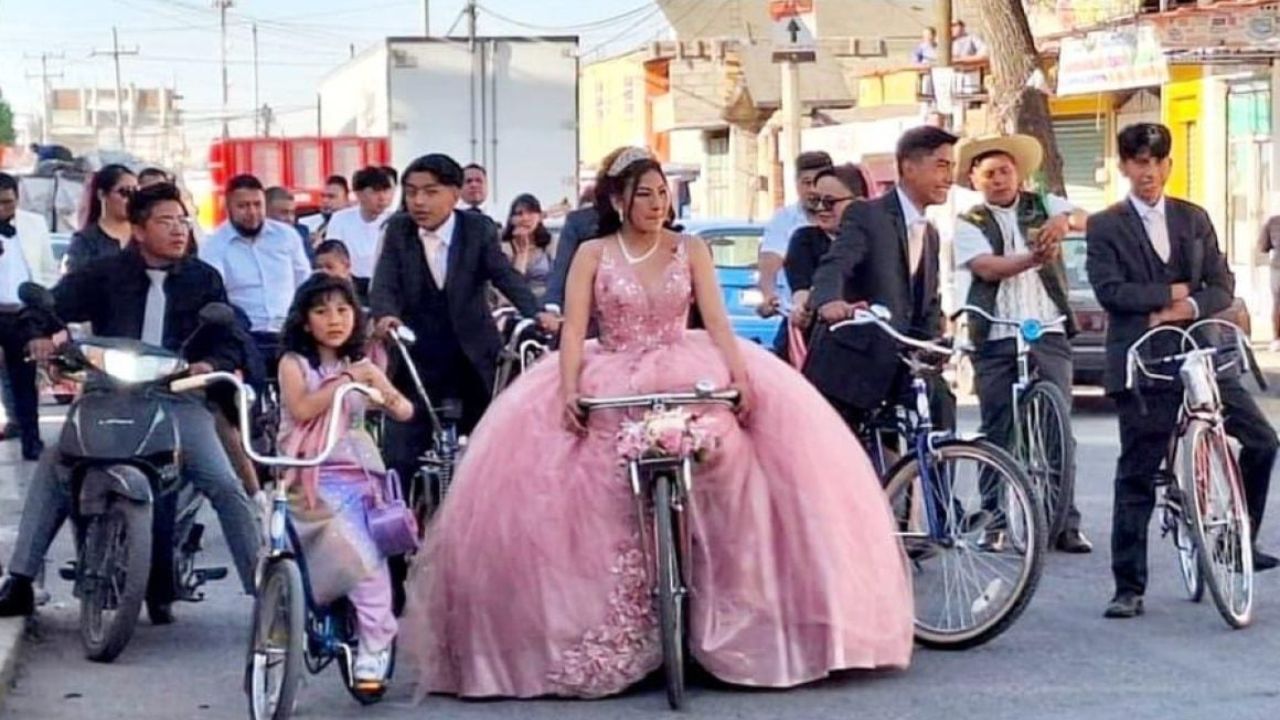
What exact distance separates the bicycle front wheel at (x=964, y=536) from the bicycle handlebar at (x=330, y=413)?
7.54ft

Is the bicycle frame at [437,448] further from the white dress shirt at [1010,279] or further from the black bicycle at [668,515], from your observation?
the white dress shirt at [1010,279]

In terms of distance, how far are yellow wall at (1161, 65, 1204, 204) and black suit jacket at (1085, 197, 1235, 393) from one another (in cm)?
2536

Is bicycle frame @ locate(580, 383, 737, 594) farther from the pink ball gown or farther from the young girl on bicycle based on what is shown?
the young girl on bicycle

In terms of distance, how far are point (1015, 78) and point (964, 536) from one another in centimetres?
1801

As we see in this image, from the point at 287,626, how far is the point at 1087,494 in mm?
7804

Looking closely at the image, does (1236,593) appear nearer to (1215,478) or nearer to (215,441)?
(1215,478)

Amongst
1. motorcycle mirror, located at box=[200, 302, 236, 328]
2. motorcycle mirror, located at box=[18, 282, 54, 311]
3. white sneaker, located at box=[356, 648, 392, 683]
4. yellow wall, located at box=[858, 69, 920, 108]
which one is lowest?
white sneaker, located at box=[356, 648, 392, 683]

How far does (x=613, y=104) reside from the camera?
78875 millimetres

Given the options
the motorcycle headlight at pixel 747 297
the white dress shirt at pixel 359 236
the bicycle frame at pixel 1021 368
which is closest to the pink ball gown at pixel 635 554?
the bicycle frame at pixel 1021 368

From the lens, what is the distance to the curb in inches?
356

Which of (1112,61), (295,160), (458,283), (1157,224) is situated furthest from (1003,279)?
(295,160)

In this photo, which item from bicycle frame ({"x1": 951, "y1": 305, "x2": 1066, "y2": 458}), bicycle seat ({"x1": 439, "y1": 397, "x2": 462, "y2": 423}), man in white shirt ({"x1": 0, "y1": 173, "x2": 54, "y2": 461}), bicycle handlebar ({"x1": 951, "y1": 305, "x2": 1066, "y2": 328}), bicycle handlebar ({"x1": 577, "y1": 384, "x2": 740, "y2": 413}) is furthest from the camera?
man in white shirt ({"x1": 0, "y1": 173, "x2": 54, "y2": 461})

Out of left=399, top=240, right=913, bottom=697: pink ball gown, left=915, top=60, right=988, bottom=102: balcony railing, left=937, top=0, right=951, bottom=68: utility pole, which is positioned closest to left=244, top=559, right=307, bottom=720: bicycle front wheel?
left=399, top=240, right=913, bottom=697: pink ball gown

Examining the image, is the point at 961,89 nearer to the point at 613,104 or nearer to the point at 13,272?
the point at 13,272
